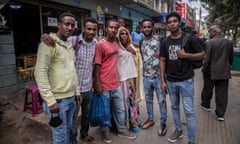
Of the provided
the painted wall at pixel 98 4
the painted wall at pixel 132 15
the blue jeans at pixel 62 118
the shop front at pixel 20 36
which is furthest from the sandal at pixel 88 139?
the painted wall at pixel 132 15

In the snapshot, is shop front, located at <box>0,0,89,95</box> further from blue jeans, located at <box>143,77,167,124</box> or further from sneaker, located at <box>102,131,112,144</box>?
blue jeans, located at <box>143,77,167,124</box>

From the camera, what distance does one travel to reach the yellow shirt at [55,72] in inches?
73.6

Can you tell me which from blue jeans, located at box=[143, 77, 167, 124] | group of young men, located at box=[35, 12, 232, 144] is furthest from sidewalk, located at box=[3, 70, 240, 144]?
blue jeans, located at box=[143, 77, 167, 124]

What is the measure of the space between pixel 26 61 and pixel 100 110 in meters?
2.91

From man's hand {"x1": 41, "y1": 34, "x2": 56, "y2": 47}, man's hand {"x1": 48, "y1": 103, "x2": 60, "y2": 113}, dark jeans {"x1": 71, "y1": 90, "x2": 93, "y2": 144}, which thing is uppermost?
man's hand {"x1": 41, "y1": 34, "x2": 56, "y2": 47}

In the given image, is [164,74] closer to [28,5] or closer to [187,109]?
[187,109]

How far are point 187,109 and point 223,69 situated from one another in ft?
5.63

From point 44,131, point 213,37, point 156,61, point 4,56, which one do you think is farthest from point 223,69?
point 4,56

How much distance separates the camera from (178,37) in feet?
8.86

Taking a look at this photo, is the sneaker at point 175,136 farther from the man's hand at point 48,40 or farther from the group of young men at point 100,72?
the man's hand at point 48,40

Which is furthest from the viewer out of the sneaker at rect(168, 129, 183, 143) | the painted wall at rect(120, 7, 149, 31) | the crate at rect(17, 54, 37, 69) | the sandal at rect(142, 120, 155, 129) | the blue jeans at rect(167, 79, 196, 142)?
the painted wall at rect(120, 7, 149, 31)

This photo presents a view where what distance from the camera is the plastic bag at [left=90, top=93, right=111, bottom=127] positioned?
2.92 meters

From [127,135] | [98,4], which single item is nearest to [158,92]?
[127,135]

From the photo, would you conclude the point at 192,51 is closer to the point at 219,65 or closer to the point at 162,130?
the point at 162,130
